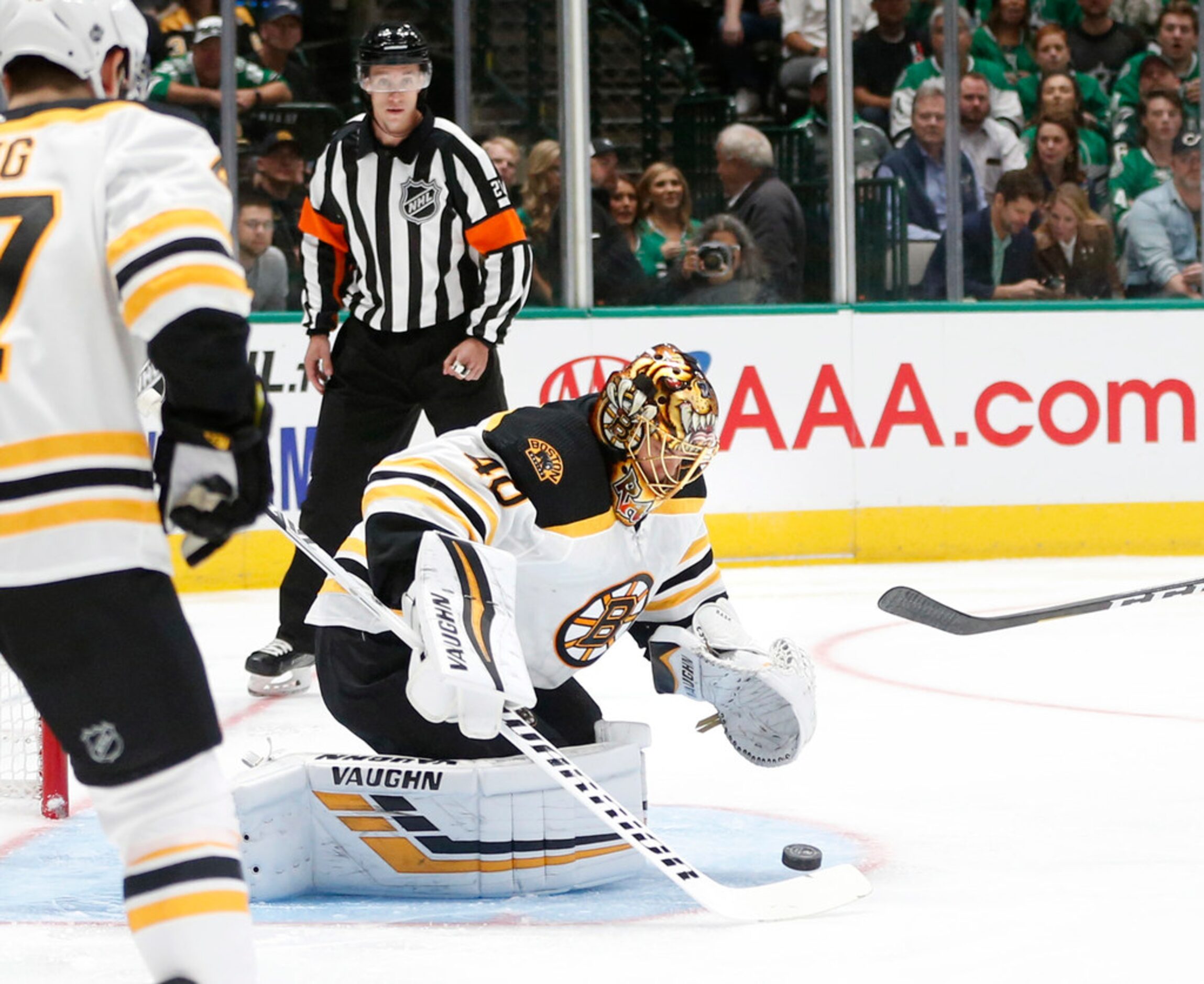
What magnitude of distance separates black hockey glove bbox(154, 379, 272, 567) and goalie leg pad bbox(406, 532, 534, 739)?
46 centimetres

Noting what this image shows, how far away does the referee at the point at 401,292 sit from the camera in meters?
3.67

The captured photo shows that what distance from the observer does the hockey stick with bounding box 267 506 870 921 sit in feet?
6.61

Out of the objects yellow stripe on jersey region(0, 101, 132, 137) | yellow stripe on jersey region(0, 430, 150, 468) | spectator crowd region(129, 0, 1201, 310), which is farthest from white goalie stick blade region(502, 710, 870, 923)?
spectator crowd region(129, 0, 1201, 310)

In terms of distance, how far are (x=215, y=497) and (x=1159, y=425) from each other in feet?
16.1

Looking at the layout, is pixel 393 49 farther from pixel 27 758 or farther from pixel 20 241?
pixel 20 241

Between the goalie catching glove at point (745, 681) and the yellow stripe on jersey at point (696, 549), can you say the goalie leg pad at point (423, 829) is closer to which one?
the goalie catching glove at point (745, 681)

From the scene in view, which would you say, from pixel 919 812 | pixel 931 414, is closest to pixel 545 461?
pixel 919 812

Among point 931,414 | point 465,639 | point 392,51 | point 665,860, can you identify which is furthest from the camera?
point 931,414

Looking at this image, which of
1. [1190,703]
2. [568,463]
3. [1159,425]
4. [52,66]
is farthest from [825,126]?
[52,66]

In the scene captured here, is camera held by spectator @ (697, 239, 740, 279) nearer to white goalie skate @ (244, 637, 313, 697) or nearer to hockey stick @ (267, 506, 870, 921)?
white goalie skate @ (244, 637, 313, 697)

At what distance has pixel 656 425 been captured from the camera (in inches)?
84.7

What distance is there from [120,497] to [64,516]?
44 millimetres

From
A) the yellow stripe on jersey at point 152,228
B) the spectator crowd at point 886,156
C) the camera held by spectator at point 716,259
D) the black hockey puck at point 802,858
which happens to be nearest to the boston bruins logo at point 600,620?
the black hockey puck at point 802,858

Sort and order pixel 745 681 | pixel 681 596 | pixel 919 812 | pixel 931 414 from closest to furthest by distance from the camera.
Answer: pixel 745 681 → pixel 681 596 → pixel 919 812 → pixel 931 414
